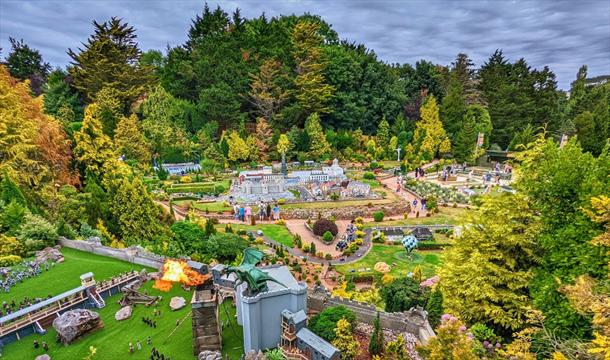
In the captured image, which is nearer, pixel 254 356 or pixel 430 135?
pixel 254 356

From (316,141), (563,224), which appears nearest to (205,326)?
(563,224)

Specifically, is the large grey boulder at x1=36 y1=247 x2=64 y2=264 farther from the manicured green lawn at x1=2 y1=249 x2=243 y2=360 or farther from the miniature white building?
the miniature white building

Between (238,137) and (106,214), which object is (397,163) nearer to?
(238,137)

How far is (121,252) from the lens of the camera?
64.5 feet

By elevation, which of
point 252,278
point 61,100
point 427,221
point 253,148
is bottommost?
point 427,221

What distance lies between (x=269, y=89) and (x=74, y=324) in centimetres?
5094

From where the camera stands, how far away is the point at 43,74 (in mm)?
63656

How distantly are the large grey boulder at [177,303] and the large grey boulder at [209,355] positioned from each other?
3811 millimetres

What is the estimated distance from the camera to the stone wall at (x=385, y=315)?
13188mm

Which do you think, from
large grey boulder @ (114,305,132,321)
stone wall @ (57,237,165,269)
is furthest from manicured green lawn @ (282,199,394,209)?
large grey boulder @ (114,305,132,321)

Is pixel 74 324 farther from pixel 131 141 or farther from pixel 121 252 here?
pixel 131 141

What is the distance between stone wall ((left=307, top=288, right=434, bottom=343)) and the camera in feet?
43.3

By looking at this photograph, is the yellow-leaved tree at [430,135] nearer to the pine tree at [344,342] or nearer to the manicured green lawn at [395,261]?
the manicured green lawn at [395,261]

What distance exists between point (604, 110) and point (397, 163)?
110ft
